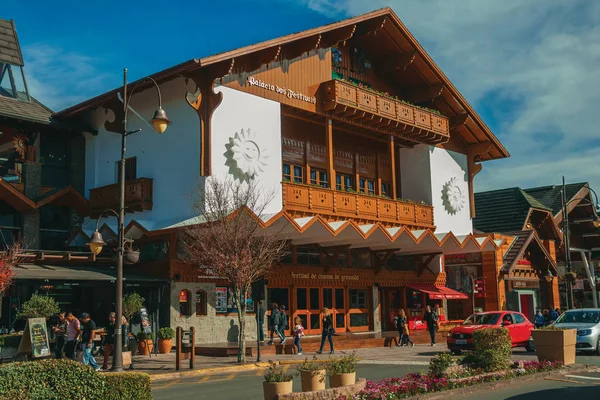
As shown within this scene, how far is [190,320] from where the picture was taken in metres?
25.6

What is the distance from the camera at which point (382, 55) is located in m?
34.5

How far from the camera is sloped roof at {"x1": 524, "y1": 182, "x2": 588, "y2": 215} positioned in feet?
157

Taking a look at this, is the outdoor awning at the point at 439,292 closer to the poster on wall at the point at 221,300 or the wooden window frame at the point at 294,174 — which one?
the wooden window frame at the point at 294,174

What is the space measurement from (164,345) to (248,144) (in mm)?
7964

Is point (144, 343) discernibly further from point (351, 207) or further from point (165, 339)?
point (351, 207)

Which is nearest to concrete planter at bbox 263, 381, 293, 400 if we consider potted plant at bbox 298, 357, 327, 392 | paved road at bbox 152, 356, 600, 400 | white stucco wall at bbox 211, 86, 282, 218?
potted plant at bbox 298, 357, 327, 392

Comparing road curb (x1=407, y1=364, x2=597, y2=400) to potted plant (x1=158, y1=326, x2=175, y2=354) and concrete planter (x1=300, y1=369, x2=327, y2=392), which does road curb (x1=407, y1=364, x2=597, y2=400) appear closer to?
concrete planter (x1=300, y1=369, x2=327, y2=392)

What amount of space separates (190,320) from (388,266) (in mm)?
12342

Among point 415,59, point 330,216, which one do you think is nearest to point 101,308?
point 330,216

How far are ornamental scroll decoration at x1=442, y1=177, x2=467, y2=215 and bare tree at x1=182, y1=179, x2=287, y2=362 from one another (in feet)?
45.8

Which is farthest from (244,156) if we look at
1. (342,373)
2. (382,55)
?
(342,373)

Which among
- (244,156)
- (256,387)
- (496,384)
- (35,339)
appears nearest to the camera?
(496,384)

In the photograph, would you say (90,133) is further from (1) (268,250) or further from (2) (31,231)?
(1) (268,250)

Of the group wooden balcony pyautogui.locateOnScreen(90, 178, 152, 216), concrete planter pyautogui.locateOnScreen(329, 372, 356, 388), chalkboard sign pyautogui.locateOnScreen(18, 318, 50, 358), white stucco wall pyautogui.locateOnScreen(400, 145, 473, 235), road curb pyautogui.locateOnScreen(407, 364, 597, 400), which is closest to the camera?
concrete planter pyautogui.locateOnScreen(329, 372, 356, 388)
